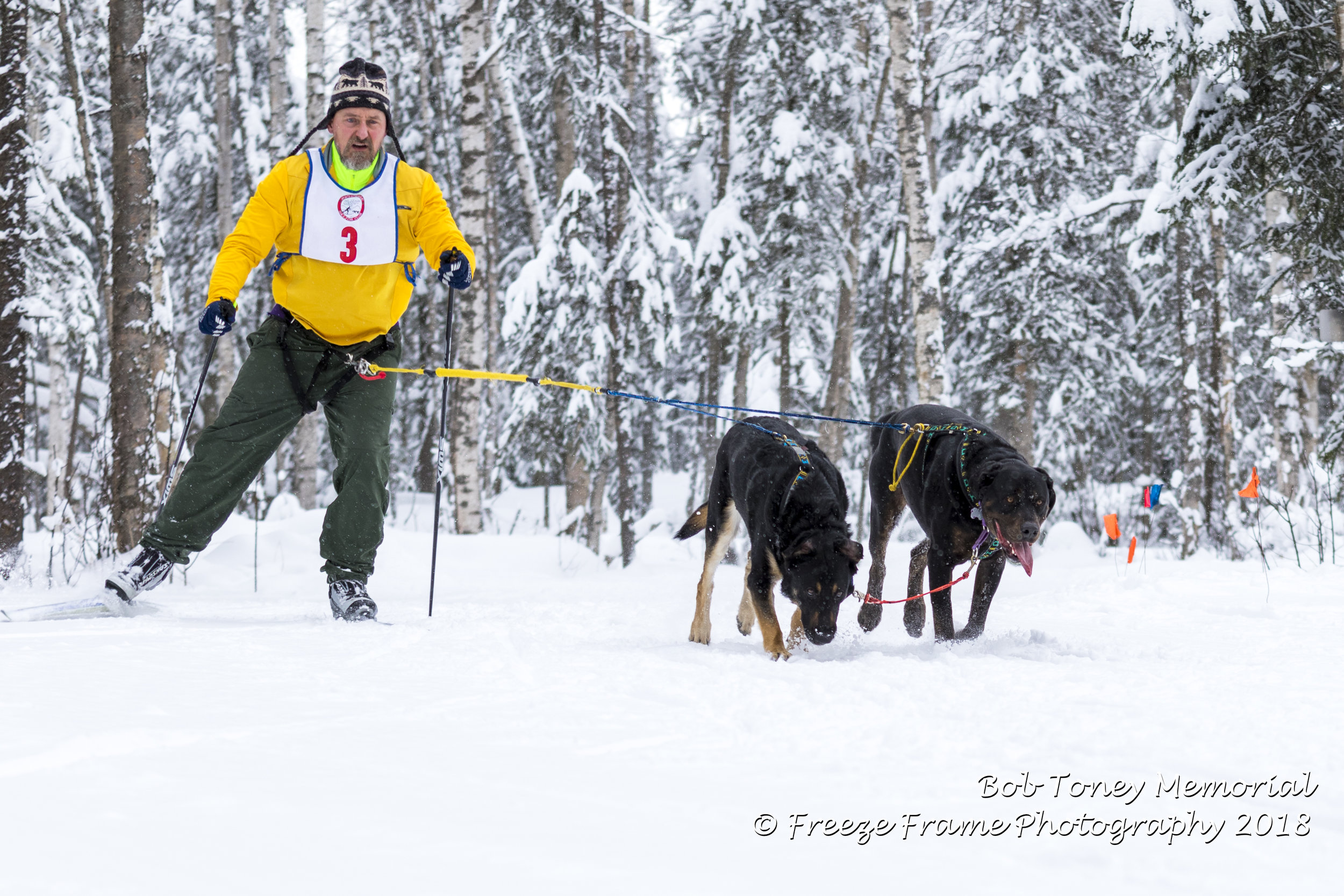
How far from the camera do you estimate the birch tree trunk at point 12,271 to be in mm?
6715

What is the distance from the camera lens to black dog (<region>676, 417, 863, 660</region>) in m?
4.11

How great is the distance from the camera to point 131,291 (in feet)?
21.6

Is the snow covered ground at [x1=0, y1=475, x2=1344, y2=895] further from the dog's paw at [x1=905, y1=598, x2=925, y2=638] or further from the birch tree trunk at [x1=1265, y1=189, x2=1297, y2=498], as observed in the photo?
the birch tree trunk at [x1=1265, y1=189, x2=1297, y2=498]

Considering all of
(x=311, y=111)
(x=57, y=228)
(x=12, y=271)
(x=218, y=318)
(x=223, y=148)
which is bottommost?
(x=218, y=318)

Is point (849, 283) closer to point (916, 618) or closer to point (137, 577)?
point (916, 618)

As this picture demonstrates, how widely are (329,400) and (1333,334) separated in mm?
8364

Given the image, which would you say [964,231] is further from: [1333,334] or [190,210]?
[190,210]

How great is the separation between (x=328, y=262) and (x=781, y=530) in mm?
2502

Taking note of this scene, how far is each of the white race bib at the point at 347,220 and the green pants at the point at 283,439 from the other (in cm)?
44

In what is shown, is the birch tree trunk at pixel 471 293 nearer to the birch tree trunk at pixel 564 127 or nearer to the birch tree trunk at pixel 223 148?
the birch tree trunk at pixel 564 127

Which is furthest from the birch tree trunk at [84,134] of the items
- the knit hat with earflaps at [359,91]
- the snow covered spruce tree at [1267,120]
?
the snow covered spruce tree at [1267,120]

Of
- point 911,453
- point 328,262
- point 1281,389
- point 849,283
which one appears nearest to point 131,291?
point 328,262

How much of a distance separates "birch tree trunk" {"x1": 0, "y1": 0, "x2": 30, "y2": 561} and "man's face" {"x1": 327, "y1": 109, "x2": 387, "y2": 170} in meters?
3.88

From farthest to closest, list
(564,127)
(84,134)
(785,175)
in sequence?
(785,175), (564,127), (84,134)
